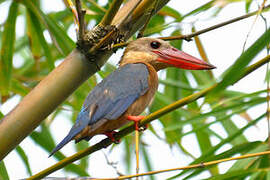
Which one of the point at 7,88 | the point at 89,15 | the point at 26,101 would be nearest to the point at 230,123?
the point at 89,15

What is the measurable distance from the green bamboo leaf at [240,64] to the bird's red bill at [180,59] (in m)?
0.96

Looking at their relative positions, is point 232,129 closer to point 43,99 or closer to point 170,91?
point 170,91

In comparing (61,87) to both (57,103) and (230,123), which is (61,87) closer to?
(57,103)

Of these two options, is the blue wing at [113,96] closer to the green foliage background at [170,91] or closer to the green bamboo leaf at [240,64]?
the green foliage background at [170,91]

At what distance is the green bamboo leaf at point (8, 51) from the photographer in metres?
3.16

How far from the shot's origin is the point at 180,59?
3.25 meters

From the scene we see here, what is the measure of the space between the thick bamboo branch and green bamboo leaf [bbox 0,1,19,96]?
88 centimetres

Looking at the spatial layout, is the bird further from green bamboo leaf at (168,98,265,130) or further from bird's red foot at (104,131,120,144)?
green bamboo leaf at (168,98,265,130)

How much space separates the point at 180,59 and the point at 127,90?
1.64 ft

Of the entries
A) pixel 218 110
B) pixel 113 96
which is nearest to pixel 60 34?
pixel 113 96

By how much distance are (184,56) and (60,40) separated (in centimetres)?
82

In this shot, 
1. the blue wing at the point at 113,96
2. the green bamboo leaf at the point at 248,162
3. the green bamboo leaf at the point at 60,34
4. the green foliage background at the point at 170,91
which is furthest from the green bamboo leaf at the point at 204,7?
the green bamboo leaf at the point at 248,162

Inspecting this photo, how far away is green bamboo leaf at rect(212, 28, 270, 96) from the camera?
5.74 ft

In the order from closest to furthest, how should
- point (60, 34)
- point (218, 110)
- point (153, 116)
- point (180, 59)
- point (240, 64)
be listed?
point (240, 64) < point (153, 116) < point (60, 34) < point (180, 59) < point (218, 110)
